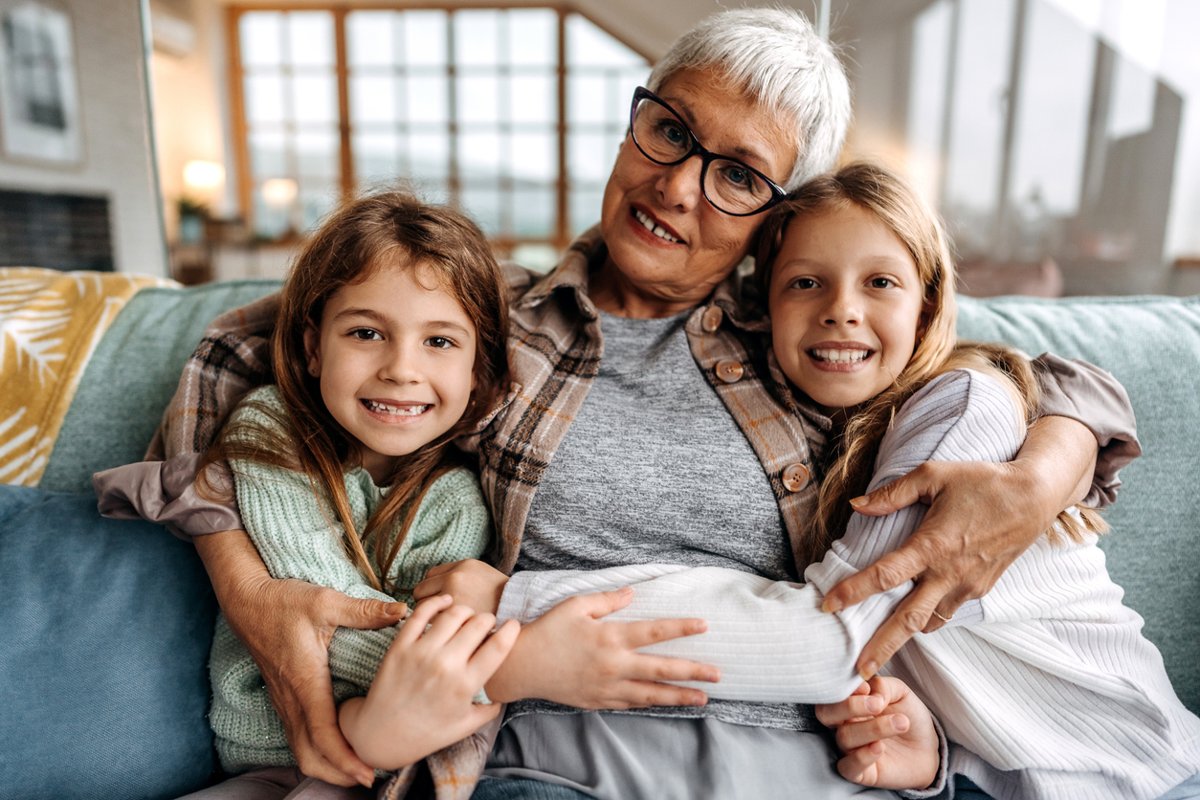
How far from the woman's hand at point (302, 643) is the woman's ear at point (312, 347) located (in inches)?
12.2

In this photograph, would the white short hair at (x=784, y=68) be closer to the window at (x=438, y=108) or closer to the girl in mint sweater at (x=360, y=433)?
the girl in mint sweater at (x=360, y=433)

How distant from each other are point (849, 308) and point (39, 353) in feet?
4.57

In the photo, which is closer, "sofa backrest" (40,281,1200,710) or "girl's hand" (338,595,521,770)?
"girl's hand" (338,595,521,770)

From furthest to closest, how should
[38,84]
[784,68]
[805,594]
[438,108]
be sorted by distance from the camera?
[438,108]
[38,84]
[784,68]
[805,594]

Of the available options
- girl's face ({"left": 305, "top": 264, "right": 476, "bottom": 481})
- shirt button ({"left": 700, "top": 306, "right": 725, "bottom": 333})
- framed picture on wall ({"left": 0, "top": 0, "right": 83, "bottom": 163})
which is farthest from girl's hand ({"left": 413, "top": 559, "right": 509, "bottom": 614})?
framed picture on wall ({"left": 0, "top": 0, "right": 83, "bottom": 163})

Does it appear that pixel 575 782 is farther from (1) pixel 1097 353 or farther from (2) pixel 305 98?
(2) pixel 305 98

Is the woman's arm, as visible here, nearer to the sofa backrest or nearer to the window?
the sofa backrest

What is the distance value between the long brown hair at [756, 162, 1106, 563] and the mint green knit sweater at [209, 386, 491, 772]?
567 millimetres

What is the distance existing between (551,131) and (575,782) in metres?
8.24

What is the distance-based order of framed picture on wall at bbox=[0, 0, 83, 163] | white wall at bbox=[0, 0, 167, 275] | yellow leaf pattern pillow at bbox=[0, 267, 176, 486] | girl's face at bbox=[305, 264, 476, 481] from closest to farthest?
girl's face at bbox=[305, 264, 476, 481] < yellow leaf pattern pillow at bbox=[0, 267, 176, 486] < framed picture on wall at bbox=[0, 0, 83, 163] < white wall at bbox=[0, 0, 167, 275]

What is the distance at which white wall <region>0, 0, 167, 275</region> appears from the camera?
5602 millimetres

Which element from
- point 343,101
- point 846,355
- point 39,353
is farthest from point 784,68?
point 343,101

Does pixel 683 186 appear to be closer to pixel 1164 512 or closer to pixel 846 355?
pixel 846 355

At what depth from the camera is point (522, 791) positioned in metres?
0.96
